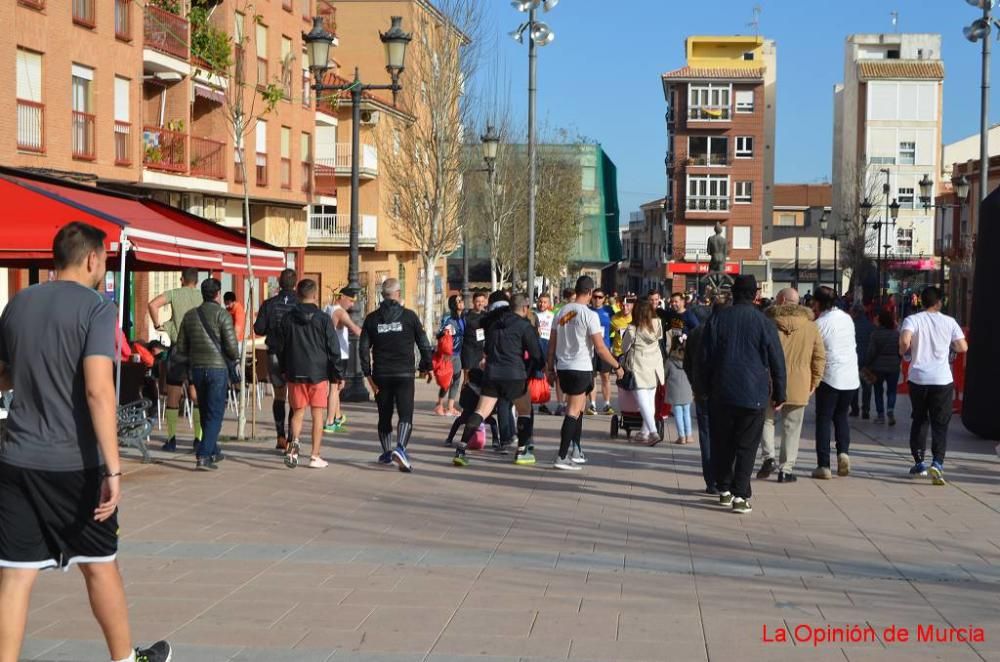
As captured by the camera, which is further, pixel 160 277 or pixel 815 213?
pixel 815 213

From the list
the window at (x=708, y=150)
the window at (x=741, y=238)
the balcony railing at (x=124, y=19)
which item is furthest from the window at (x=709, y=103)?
the balcony railing at (x=124, y=19)

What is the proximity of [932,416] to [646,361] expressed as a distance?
137 inches

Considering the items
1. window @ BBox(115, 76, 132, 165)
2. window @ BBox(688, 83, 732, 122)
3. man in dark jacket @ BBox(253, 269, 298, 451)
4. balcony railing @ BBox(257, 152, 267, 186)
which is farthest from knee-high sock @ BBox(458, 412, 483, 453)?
window @ BBox(688, 83, 732, 122)

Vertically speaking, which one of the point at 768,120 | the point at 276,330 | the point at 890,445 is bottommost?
the point at 890,445

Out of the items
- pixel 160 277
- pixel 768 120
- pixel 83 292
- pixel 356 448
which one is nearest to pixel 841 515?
pixel 356 448

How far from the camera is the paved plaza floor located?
635 centimetres

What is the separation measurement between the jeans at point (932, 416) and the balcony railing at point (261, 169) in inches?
1171

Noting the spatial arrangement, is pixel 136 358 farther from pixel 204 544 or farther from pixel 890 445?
pixel 890 445

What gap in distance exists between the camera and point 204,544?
8844 millimetres

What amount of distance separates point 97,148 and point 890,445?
19.7 m

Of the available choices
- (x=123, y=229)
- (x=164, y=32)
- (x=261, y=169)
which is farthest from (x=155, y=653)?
(x=261, y=169)

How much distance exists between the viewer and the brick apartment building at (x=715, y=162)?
282 feet

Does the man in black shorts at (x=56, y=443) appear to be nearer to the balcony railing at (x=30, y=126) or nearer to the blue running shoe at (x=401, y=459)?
Result: the blue running shoe at (x=401, y=459)

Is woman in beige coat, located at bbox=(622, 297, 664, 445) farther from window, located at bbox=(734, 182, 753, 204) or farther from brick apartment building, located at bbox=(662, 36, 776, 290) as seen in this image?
window, located at bbox=(734, 182, 753, 204)
